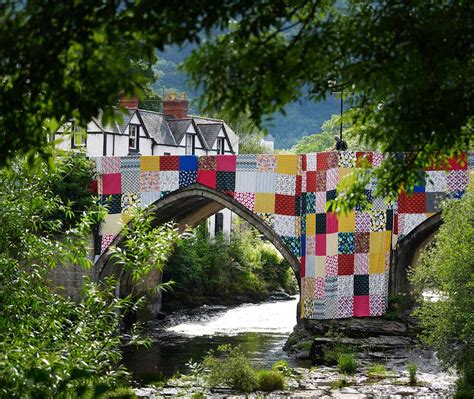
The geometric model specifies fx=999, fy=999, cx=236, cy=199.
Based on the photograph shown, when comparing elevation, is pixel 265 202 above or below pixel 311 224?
above

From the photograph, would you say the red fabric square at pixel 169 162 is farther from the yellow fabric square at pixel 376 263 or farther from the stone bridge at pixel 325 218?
the yellow fabric square at pixel 376 263

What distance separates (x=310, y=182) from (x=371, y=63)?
19017 mm

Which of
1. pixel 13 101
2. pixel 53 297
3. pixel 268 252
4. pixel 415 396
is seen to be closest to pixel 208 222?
pixel 268 252

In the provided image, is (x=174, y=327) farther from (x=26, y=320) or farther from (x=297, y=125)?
(x=297, y=125)

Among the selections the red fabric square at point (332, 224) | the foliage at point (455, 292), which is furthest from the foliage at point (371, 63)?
the red fabric square at point (332, 224)

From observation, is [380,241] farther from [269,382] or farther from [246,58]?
[246,58]

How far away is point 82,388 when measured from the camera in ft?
29.8

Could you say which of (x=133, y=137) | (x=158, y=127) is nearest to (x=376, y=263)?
(x=133, y=137)

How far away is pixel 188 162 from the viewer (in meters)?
26.6

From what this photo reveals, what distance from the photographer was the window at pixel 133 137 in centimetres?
3856

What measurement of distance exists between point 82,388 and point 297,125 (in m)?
101

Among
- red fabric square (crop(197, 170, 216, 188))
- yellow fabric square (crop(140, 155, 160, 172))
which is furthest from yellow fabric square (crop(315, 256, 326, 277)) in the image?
yellow fabric square (crop(140, 155, 160, 172))

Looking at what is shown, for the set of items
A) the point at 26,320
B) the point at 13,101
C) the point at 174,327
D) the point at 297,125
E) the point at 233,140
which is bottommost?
the point at 174,327

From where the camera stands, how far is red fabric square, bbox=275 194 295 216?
24984 millimetres
